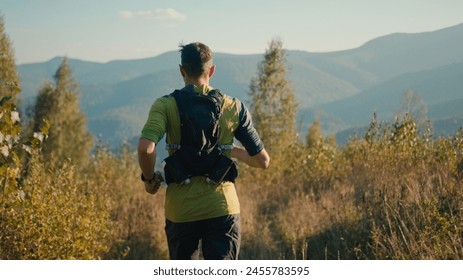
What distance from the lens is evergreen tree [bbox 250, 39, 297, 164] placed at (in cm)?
2028

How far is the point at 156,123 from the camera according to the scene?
3893 mm

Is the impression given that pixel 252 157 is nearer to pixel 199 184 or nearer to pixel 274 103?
pixel 199 184

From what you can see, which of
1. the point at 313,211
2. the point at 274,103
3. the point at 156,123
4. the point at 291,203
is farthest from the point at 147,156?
the point at 274,103

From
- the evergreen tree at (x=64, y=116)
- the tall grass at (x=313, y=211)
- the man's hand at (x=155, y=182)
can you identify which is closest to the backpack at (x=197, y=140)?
the man's hand at (x=155, y=182)

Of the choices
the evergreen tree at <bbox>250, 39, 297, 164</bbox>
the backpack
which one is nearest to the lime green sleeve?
the backpack

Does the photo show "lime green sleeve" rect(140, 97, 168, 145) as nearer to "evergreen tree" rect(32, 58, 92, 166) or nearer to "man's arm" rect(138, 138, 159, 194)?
"man's arm" rect(138, 138, 159, 194)

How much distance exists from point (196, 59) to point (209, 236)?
1300 millimetres

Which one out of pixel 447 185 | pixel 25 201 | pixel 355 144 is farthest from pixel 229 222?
pixel 355 144

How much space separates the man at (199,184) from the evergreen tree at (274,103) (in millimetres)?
15333

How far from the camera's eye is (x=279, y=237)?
9.98 metres

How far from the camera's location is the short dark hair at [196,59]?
161 inches

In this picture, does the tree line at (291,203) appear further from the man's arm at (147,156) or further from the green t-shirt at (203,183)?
the man's arm at (147,156)
